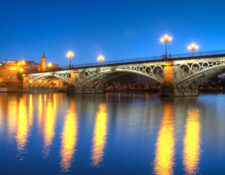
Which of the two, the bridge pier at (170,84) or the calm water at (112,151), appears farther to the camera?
the bridge pier at (170,84)

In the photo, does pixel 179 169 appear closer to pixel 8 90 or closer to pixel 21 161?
pixel 21 161

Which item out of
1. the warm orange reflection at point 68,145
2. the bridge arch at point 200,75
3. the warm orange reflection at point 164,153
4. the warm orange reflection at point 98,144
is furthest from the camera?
the bridge arch at point 200,75

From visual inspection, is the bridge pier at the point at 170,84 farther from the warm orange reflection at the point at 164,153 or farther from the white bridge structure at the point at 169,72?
the warm orange reflection at the point at 164,153

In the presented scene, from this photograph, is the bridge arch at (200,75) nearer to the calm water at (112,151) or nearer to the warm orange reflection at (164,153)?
the calm water at (112,151)

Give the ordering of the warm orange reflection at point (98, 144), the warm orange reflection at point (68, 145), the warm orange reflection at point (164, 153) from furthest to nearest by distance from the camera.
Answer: the warm orange reflection at point (98, 144)
the warm orange reflection at point (68, 145)
the warm orange reflection at point (164, 153)

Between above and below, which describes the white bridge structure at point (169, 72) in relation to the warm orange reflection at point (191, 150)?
above

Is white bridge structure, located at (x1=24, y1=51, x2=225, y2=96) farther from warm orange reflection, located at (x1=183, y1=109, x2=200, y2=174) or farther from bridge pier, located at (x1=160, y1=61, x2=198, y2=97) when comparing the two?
warm orange reflection, located at (x1=183, y1=109, x2=200, y2=174)

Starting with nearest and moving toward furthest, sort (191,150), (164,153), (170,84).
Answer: (164,153) < (191,150) < (170,84)

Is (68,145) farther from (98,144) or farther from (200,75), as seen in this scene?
(200,75)

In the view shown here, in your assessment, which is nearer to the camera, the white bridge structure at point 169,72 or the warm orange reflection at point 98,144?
the warm orange reflection at point 98,144

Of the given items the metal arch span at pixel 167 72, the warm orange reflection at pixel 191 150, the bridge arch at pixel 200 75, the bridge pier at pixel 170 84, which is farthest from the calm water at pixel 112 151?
the bridge pier at pixel 170 84

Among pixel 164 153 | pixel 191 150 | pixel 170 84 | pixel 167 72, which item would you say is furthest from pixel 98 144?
pixel 167 72

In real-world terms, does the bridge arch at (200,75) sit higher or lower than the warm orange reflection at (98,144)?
higher

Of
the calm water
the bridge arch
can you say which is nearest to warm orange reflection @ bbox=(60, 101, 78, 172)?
the calm water
